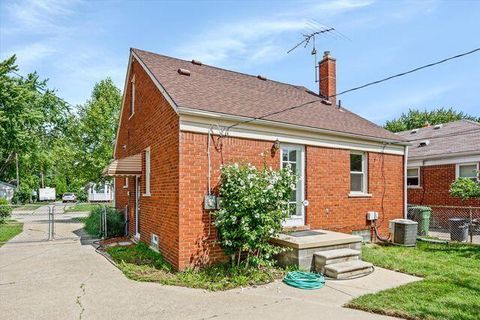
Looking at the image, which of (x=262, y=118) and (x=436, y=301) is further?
(x=262, y=118)

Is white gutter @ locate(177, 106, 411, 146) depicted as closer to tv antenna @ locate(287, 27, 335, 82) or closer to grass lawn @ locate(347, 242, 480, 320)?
grass lawn @ locate(347, 242, 480, 320)

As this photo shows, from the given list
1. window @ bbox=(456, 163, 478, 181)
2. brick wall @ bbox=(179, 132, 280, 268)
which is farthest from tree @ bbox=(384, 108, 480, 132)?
brick wall @ bbox=(179, 132, 280, 268)

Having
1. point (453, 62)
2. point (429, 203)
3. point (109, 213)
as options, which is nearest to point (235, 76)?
point (109, 213)

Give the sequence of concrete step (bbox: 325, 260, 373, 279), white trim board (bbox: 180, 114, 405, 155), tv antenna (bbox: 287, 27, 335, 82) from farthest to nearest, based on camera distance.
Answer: tv antenna (bbox: 287, 27, 335, 82) < white trim board (bbox: 180, 114, 405, 155) < concrete step (bbox: 325, 260, 373, 279)

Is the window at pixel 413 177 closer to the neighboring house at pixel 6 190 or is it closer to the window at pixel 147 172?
the window at pixel 147 172

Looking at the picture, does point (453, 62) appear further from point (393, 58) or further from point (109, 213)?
point (109, 213)

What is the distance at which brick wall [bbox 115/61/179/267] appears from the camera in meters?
7.86

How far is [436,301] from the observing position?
560cm

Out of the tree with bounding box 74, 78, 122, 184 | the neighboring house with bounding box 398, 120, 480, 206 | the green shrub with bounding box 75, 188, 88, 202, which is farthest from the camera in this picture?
the green shrub with bounding box 75, 188, 88, 202

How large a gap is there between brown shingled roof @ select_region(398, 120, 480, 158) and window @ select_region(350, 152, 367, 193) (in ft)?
22.9

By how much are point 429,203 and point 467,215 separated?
1.90 meters

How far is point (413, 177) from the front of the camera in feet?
58.5

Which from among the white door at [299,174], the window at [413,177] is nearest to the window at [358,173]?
the white door at [299,174]

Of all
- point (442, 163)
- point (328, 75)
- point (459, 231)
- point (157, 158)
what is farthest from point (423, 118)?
point (157, 158)
